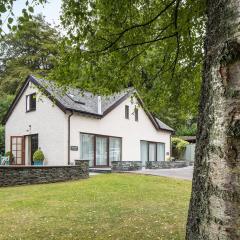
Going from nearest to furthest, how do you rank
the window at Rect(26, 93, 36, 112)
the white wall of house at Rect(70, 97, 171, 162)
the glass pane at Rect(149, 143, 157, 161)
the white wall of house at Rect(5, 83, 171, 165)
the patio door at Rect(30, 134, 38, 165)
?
the white wall of house at Rect(5, 83, 171, 165), the white wall of house at Rect(70, 97, 171, 162), the patio door at Rect(30, 134, 38, 165), the window at Rect(26, 93, 36, 112), the glass pane at Rect(149, 143, 157, 161)

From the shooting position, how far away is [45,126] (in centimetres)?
2225

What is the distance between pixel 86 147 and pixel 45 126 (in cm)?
276

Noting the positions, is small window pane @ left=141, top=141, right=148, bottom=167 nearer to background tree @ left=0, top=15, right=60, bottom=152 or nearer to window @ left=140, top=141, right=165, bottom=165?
window @ left=140, top=141, right=165, bottom=165

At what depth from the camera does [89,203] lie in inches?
405

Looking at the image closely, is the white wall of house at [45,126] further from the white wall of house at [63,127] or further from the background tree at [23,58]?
the background tree at [23,58]

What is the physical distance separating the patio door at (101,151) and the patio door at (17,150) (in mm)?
4646

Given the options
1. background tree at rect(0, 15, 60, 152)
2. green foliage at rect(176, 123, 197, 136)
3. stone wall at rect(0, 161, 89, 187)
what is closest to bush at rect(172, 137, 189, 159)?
green foliage at rect(176, 123, 197, 136)

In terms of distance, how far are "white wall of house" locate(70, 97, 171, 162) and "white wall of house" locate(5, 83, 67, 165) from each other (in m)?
0.66

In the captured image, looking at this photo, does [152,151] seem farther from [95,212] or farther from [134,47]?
[134,47]

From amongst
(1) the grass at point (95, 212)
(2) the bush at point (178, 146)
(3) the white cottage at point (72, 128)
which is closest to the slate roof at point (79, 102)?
(3) the white cottage at point (72, 128)

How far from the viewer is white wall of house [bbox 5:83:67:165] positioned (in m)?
21.1

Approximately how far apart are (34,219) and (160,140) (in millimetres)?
22746

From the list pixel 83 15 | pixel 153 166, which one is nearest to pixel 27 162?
pixel 153 166

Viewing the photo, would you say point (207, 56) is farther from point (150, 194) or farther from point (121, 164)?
point (121, 164)
